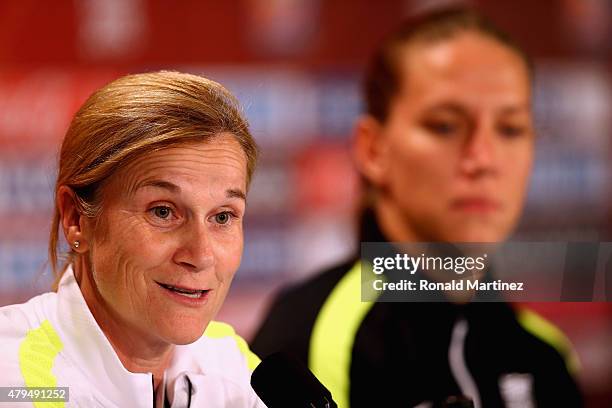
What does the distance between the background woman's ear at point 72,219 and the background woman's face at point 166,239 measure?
0.03 m

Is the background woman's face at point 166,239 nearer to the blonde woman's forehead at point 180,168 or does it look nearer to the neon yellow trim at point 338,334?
the blonde woman's forehead at point 180,168

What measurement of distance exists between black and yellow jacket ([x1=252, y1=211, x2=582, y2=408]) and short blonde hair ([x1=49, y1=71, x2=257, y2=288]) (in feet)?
1.47

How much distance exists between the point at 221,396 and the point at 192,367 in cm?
8

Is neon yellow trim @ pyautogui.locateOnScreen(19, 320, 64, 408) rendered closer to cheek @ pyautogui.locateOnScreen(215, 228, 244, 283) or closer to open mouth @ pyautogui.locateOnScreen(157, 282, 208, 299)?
open mouth @ pyautogui.locateOnScreen(157, 282, 208, 299)

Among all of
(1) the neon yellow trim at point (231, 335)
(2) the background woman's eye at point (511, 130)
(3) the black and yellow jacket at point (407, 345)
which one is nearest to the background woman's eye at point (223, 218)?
(1) the neon yellow trim at point (231, 335)

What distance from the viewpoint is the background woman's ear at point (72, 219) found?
5.18 feet

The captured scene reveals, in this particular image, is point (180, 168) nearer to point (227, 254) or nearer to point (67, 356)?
point (227, 254)

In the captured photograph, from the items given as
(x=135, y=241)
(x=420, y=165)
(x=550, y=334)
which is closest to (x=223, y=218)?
(x=135, y=241)

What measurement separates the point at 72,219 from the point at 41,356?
258 mm

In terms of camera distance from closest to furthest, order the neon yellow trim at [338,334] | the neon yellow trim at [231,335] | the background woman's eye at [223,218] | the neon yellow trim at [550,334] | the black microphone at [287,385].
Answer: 1. the black microphone at [287,385]
2. the background woman's eye at [223,218]
3. the neon yellow trim at [231,335]
4. the neon yellow trim at [338,334]
5. the neon yellow trim at [550,334]

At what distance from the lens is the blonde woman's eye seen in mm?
1580

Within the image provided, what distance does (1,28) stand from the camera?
6.40 feet

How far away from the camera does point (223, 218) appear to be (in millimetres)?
1615

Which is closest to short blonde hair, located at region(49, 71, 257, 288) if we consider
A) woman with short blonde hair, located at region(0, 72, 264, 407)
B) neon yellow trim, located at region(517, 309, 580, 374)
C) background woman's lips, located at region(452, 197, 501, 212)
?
woman with short blonde hair, located at region(0, 72, 264, 407)
